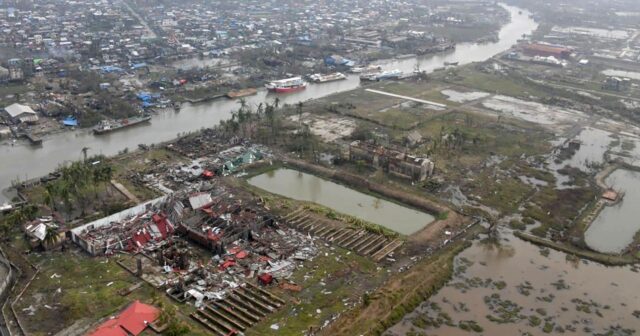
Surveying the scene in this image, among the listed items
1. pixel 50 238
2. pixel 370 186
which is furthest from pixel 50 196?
pixel 370 186

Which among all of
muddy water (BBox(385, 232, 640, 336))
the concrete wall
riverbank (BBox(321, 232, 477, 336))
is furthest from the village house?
muddy water (BBox(385, 232, 640, 336))

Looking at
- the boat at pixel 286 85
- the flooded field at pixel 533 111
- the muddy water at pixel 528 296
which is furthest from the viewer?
the boat at pixel 286 85

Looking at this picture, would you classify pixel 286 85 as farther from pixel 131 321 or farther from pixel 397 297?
pixel 131 321

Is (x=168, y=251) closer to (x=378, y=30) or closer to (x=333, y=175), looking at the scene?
(x=333, y=175)

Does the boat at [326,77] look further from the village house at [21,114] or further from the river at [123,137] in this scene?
the village house at [21,114]

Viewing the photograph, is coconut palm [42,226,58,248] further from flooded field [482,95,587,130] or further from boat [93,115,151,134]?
flooded field [482,95,587,130]

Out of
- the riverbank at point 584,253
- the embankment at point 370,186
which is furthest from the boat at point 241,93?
the riverbank at point 584,253
